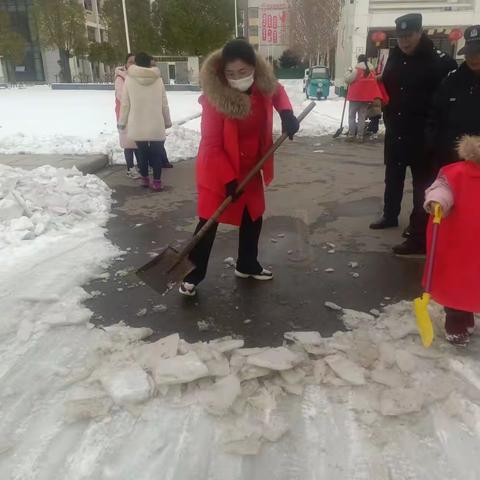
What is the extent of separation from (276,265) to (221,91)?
5.37 feet

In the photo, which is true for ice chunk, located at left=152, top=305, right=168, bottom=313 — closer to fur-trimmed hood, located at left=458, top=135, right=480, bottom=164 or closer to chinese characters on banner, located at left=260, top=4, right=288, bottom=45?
fur-trimmed hood, located at left=458, top=135, right=480, bottom=164

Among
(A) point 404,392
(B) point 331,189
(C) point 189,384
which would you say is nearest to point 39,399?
(C) point 189,384

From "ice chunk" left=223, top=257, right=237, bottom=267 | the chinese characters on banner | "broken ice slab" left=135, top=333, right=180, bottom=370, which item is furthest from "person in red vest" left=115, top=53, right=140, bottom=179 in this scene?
the chinese characters on banner

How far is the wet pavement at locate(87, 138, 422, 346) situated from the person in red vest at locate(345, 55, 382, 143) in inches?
141

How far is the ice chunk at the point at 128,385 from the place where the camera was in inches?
89.6

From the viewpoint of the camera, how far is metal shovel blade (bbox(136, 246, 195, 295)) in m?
3.08

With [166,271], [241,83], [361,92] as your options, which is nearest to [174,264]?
[166,271]

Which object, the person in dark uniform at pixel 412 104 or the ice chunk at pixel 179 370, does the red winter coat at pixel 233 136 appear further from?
the person in dark uniform at pixel 412 104

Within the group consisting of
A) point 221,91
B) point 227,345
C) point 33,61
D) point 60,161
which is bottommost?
point 227,345

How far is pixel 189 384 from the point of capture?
94.7 inches

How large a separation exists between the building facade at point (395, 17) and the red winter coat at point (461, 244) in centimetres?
2383

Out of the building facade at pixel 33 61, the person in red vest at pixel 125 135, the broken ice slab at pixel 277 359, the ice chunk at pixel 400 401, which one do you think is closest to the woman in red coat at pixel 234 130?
the broken ice slab at pixel 277 359

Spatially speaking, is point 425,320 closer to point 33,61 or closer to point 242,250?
point 242,250

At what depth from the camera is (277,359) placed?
2523 mm
